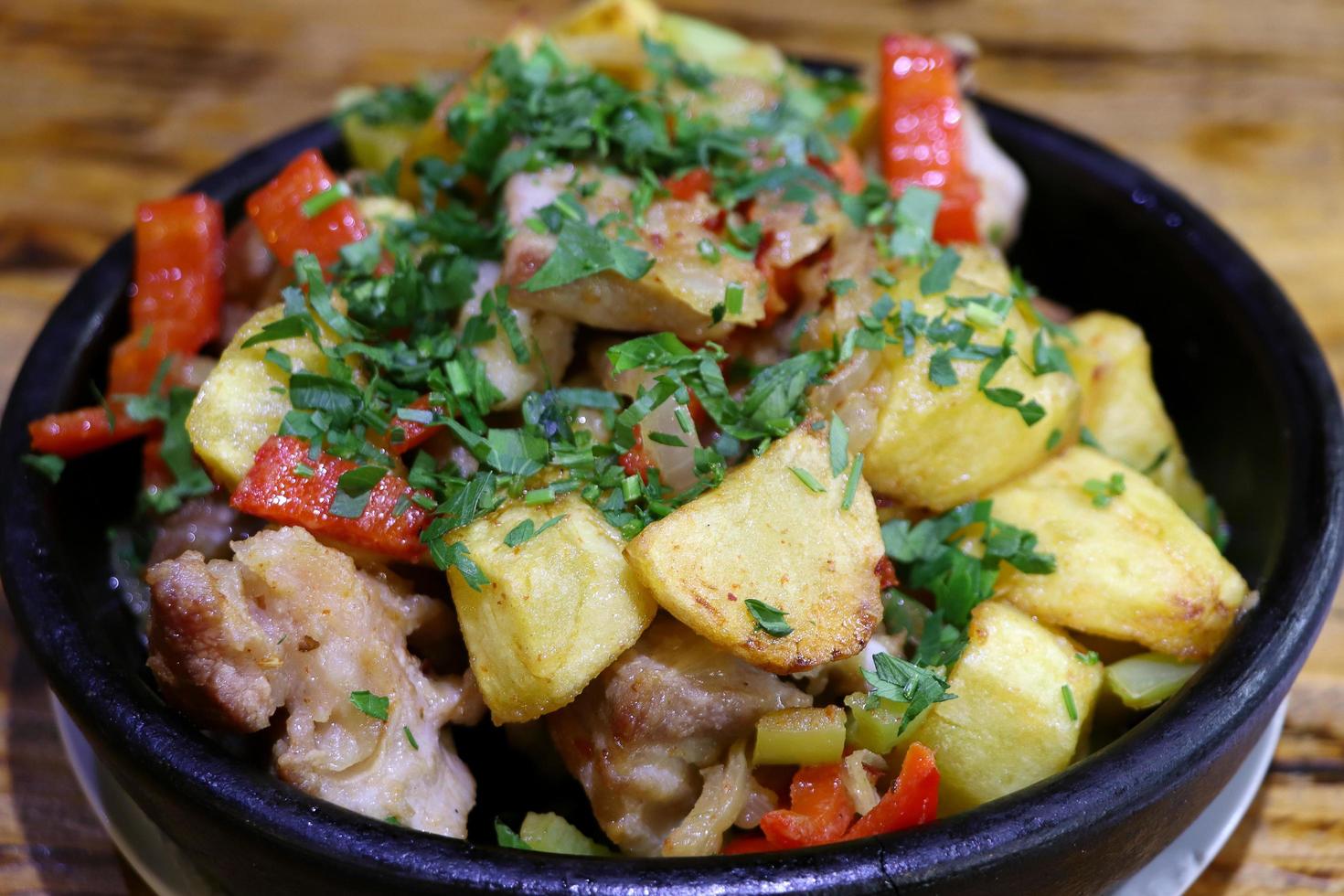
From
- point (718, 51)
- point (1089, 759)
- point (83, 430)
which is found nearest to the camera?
point (1089, 759)

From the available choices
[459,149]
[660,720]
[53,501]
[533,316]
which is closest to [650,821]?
[660,720]

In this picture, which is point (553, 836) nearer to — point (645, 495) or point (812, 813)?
point (812, 813)

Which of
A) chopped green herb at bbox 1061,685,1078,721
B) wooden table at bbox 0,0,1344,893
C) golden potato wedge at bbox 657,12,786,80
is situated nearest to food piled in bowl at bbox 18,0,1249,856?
chopped green herb at bbox 1061,685,1078,721

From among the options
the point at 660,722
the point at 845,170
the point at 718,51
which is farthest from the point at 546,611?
Result: the point at 718,51

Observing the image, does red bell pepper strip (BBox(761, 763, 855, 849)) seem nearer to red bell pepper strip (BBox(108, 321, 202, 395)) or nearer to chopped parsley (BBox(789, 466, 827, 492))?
chopped parsley (BBox(789, 466, 827, 492))

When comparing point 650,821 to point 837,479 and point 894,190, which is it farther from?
point 894,190

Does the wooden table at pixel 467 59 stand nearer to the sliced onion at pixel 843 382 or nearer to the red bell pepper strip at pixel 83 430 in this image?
the red bell pepper strip at pixel 83 430
